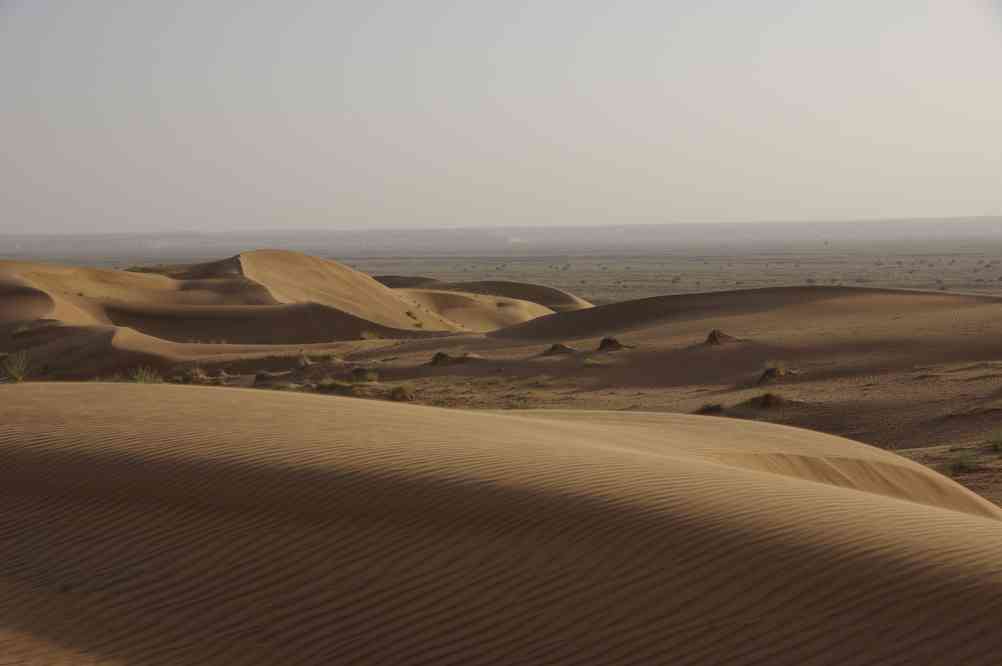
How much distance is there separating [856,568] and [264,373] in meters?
21.4

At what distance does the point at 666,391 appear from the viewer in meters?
23.2

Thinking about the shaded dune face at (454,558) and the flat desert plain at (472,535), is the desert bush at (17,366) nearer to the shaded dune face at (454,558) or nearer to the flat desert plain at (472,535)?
the flat desert plain at (472,535)

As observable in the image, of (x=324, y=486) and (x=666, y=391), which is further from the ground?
(x=324, y=486)

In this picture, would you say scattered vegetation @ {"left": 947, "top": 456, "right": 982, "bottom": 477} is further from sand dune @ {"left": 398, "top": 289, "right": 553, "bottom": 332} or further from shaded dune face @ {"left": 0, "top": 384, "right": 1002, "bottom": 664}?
sand dune @ {"left": 398, "top": 289, "right": 553, "bottom": 332}

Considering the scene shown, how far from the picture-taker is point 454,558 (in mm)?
7223

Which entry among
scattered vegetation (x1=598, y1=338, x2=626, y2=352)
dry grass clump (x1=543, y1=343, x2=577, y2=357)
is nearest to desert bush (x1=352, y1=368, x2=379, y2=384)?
dry grass clump (x1=543, y1=343, x2=577, y2=357)

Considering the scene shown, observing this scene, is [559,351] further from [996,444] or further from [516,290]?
[516,290]

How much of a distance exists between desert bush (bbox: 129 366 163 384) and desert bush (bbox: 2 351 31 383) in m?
2.35

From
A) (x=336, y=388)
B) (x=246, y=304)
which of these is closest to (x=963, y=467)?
(x=336, y=388)

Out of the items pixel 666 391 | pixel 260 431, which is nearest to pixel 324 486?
pixel 260 431

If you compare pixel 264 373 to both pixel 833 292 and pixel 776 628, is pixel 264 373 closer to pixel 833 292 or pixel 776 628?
pixel 833 292

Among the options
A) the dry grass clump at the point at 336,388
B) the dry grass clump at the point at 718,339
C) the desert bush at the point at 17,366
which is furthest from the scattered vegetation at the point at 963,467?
the desert bush at the point at 17,366

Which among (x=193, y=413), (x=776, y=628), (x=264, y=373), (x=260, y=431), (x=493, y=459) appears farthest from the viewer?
(x=264, y=373)

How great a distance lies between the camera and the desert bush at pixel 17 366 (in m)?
26.3
